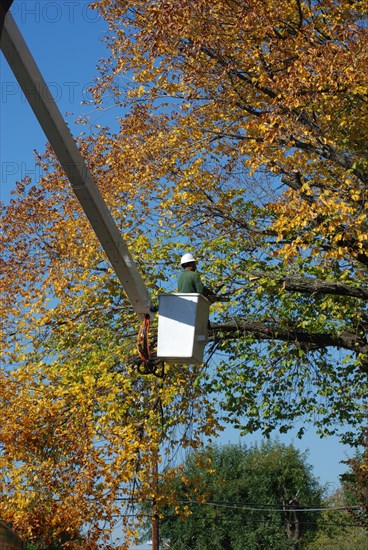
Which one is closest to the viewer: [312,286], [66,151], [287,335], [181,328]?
[66,151]

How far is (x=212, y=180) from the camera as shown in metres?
20.6

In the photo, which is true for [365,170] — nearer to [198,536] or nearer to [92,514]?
[92,514]

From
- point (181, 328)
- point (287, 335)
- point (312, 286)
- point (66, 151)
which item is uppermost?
point (312, 286)

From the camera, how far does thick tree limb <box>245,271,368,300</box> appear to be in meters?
18.7

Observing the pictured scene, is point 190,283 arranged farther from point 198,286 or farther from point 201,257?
point 201,257

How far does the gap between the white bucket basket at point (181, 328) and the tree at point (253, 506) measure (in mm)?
47346

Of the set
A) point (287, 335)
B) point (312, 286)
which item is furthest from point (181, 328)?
point (287, 335)

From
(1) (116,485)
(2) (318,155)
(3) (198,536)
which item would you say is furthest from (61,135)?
(3) (198,536)

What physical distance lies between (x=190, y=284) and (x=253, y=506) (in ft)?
168

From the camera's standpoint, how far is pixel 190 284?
408 inches

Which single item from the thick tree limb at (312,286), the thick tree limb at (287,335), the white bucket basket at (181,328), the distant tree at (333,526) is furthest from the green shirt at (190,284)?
the distant tree at (333,526)

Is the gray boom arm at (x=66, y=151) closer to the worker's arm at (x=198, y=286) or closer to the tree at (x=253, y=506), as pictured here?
the worker's arm at (x=198, y=286)

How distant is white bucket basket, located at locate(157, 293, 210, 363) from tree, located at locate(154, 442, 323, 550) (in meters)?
47.3

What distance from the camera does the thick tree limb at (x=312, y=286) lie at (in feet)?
61.3
